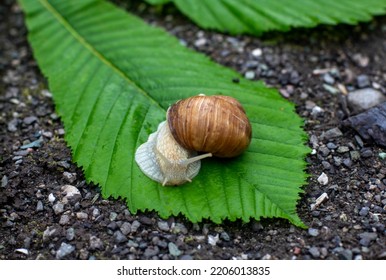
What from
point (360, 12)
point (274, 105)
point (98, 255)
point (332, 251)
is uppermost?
point (360, 12)

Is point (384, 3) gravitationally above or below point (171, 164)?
above

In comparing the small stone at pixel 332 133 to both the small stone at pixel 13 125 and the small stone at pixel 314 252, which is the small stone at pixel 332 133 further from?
the small stone at pixel 13 125

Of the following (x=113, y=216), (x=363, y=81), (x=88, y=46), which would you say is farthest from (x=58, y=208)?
(x=363, y=81)

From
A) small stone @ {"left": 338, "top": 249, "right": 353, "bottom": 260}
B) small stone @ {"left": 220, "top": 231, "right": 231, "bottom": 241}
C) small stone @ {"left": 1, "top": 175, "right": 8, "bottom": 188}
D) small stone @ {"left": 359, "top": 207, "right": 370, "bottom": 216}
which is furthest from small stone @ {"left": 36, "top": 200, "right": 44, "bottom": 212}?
small stone @ {"left": 359, "top": 207, "right": 370, "bottom": 216}

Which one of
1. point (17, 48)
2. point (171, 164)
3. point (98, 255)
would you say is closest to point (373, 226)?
point (171, 164)

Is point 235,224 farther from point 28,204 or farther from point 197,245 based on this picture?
point 28,204

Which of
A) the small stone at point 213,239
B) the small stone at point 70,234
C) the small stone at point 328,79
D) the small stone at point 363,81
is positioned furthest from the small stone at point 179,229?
the small stone at point 363,81

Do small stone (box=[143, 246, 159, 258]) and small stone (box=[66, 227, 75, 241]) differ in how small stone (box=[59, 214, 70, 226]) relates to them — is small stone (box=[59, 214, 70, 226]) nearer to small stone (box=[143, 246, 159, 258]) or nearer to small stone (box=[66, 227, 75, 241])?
small stone (box=[66, 227, 75, 241])
